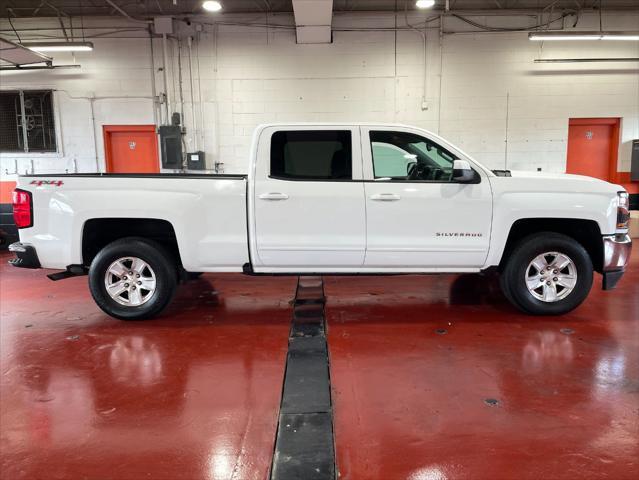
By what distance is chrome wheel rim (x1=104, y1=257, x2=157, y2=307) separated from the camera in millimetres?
4312

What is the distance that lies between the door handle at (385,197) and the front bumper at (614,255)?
200cm

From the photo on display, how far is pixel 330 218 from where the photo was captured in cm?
420

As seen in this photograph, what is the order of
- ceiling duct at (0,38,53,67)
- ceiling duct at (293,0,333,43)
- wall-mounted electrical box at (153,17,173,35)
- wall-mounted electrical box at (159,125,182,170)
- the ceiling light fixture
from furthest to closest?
wall-mounted electrical box at (159,125,182,170), wall-mounted electrical box at (153,17,173,35), the ceiling light fixture, ceiling duct at (0,38,53,67), ceiling duct at (293,0,333,43)

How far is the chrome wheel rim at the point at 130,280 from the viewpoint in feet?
14.1

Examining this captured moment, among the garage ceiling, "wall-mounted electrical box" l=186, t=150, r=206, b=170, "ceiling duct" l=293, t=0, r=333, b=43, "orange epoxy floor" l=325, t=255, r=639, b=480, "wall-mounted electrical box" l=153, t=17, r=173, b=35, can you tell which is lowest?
"orange epoxy floor" l=325, t=255, r=639, b=480

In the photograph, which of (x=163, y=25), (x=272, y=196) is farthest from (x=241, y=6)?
(x=272, y=196)

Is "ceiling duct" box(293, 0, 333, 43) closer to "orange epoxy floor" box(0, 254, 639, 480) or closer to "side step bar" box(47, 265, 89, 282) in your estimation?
"orange epoxy floor" box(0, 254, 639, 480)

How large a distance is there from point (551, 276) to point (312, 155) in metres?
2.57

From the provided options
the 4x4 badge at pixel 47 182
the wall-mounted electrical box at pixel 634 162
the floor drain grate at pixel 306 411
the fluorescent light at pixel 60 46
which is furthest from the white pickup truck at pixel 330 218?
the wall-mounted electrical box at pixel 634 162

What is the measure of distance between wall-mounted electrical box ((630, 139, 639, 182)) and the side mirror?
27.4 ft

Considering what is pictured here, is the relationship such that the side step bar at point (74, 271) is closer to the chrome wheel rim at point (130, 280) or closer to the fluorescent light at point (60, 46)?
the chrome wheel rim at point (130, 280)

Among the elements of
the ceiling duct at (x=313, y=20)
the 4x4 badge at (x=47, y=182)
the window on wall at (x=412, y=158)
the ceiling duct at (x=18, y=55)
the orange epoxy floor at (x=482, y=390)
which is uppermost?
the ceiling duct at (x=313, y=20)

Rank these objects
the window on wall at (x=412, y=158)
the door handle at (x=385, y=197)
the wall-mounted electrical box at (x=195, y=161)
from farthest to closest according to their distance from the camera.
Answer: the wall-mounted electrical box at (x=195, y=161), the window on wall at (x=412, y=158), the door handle at (x=385, y=197)

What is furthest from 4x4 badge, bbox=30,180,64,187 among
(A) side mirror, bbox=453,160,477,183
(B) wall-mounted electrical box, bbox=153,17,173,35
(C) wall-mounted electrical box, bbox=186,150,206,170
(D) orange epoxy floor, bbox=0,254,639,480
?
(B) wall-mounted electrical box, bbox=153,17,173,35
